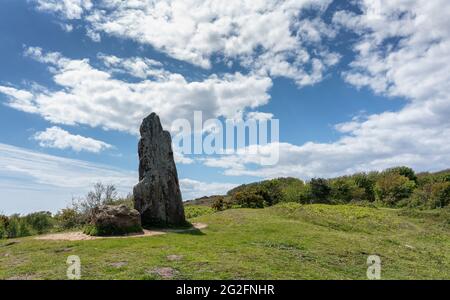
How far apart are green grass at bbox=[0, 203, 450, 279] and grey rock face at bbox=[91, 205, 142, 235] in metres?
1.93

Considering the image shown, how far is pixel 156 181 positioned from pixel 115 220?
335 centimetres

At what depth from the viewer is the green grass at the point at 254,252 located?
11547 mm

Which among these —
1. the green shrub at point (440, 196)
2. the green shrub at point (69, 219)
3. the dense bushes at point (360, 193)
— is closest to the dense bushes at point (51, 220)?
the green shrub at point (69, 219)

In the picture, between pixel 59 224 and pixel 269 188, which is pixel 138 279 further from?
pixel 269 188

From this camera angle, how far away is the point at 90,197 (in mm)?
29641

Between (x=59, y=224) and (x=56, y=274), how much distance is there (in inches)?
734

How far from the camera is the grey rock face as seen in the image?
18.1 metres

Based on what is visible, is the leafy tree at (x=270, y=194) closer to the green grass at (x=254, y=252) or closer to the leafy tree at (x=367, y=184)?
the leafy tree at (x=367, y=184)

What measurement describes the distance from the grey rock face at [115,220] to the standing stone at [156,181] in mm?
1793

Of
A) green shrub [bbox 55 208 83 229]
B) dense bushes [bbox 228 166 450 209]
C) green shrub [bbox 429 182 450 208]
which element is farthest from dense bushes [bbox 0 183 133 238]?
green shrub [bbox 429 182 450 208]

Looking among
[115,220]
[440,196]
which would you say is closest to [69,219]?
[115,220]

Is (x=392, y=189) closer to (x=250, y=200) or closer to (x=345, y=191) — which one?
(x=345, y=191)
